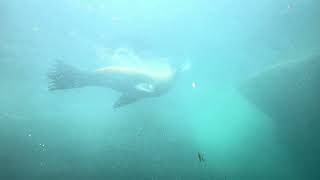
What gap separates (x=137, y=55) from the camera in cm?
1653

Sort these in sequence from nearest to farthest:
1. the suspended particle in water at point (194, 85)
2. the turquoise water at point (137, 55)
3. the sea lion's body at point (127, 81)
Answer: the sea lion's body at point (127, 81) < the turquoise water at point (137, 55) < the suspended particle in water at point (194, 85)

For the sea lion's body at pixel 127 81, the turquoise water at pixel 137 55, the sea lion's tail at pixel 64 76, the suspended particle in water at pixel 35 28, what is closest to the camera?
the sea lion's tail at pixel 64 76

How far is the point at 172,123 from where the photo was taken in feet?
158

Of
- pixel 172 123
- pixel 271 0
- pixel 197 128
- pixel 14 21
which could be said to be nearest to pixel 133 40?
pixel 14 21

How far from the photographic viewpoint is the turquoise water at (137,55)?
1372 cm

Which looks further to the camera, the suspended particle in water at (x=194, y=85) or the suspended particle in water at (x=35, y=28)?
the suspended particle in water at (x=194, y=85)

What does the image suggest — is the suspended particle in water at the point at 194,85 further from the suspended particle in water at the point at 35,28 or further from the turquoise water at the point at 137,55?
the suspended particle in water at the point at 35,28

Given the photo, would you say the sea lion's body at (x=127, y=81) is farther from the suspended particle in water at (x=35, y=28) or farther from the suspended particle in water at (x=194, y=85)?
the suspended particle in water at (x=194, y=85)

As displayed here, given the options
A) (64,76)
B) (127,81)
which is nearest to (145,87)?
(127,81)

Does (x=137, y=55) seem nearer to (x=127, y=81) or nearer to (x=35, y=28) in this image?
(x=127, y=81)

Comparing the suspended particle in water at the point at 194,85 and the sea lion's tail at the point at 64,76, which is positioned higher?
the suspended particle in water at the point at 194,85

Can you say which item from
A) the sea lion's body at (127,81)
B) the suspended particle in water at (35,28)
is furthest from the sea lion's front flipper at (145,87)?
the suspended particle in water at (35,28)

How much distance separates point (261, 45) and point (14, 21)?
1212 cm

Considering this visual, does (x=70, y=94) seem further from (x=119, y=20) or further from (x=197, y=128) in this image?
(x=197, y=128)
